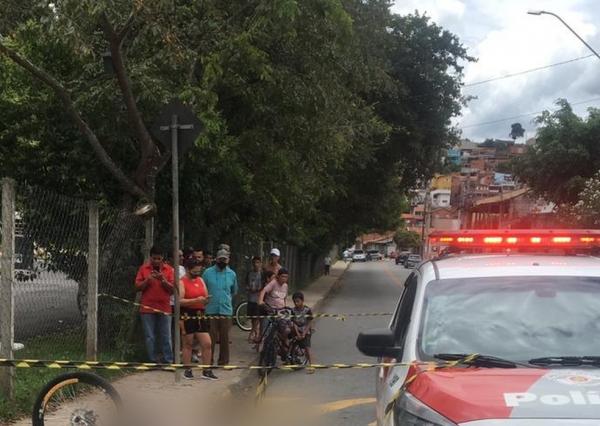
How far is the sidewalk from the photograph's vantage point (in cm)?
623

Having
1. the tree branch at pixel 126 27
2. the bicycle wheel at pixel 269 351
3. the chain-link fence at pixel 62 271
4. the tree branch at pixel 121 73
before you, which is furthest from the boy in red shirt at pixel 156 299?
the tree branch at pixel 126 27

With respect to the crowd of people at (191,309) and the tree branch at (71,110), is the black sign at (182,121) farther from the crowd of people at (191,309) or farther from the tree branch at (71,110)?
the crowd of people at (191,309)

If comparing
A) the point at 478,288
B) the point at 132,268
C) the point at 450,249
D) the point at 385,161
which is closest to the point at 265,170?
the point at 132,268

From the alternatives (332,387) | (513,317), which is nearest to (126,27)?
(332,387)

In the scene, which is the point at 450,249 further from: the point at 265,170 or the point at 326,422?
the point at 265,170

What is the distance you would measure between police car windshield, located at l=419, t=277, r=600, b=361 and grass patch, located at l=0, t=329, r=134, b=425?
436 cm

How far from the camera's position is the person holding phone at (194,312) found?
9.66m

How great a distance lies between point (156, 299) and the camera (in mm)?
9445

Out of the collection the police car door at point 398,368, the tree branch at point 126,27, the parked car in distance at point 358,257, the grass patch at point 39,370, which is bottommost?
the parked car in distance at point 358,257

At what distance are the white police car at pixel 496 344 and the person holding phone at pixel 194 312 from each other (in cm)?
509

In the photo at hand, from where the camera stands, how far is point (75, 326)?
9.52m

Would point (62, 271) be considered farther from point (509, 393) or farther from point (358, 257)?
point (358, 257)

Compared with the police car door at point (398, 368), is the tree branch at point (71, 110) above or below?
above

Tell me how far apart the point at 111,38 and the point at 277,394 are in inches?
190
